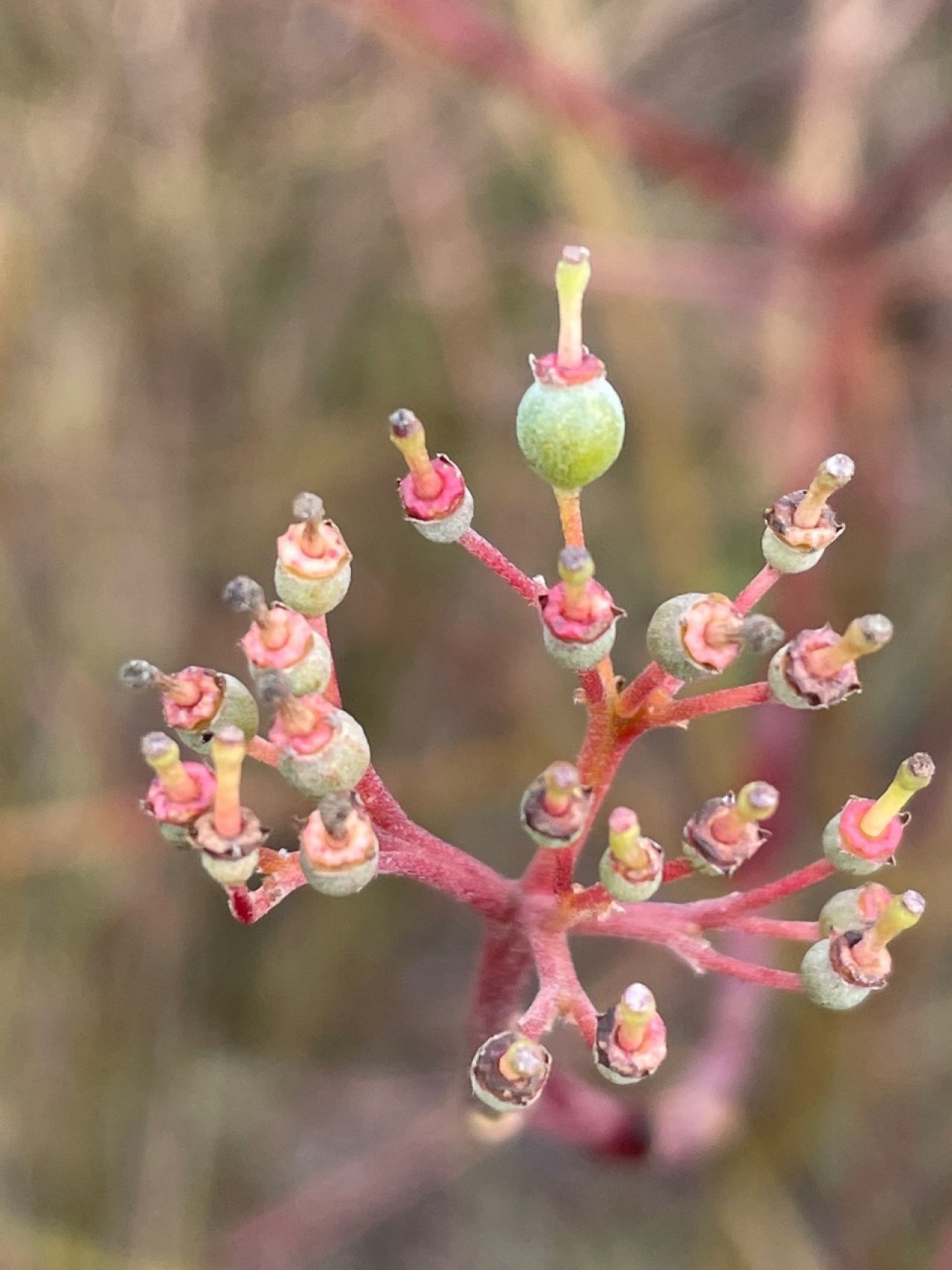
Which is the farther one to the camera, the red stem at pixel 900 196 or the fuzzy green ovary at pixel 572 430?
the red stem at pixel 900 196

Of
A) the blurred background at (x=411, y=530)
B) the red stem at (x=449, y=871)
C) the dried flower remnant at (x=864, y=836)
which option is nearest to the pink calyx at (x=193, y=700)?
the red stem at (x=449, y=871)

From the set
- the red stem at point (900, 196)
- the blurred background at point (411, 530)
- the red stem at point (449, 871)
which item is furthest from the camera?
the blurred background at point (411, 530)

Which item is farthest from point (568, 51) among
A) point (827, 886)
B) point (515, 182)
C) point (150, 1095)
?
point (150, 1095)

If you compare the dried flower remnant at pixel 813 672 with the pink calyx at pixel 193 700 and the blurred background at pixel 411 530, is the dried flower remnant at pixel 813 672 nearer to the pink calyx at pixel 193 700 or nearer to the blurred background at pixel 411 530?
the pink calyx at pixel 193 700

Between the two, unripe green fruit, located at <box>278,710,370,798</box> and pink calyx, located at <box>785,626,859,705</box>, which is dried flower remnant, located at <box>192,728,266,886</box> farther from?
pink calyx, located at <box>785,626,859,705</box>

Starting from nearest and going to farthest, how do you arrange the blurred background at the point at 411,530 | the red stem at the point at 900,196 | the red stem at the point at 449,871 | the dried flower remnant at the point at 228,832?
1. the dried flower remnant at the point at 228,832
2. the red stem at the point at 449,871
3. the red stem at the point at 900,196
4. the blurred background at the point at 411,530

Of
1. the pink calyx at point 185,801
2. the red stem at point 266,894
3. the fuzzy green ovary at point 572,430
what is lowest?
the red stem at point 266,894

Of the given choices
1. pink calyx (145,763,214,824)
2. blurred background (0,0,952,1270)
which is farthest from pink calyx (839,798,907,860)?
blurred background (0,0,952,1270)
